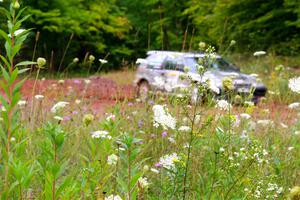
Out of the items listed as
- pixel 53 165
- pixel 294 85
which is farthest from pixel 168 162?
pixel 294 85

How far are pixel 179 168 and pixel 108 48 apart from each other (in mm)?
32159

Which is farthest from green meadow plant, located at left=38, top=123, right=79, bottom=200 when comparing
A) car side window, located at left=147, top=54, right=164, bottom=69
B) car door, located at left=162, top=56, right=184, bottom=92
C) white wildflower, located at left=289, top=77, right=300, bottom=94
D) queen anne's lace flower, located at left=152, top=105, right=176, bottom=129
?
car side window, located at left=147, top=54, right=164, bottom=69

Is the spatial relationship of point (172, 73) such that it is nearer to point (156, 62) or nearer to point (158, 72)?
point (156, 62)

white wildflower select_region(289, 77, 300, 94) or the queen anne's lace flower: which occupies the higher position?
white wildflower select_region(289, 77, 300, 94)

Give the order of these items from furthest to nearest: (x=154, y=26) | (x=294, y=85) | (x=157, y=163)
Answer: (x=154, y=26)
(x=157, y=163)
(x=294, y=85)

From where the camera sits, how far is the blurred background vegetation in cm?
2236

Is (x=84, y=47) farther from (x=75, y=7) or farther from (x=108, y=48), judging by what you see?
(x=75, y=7)

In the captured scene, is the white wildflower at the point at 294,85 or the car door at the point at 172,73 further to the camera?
the car door at the point at 172,73

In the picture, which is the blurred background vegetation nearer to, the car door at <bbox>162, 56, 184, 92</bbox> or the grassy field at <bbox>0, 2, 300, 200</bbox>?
the car door at <bbox>162, 56, 184, 92</bbox>

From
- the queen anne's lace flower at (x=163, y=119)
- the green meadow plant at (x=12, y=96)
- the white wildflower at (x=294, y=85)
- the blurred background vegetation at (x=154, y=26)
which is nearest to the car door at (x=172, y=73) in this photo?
the white wildflower at (x=294, y=85)

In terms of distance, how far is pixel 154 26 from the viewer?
109 feet

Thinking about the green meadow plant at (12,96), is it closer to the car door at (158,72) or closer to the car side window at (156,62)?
the car door at (158,72)

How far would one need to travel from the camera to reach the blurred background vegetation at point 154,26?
2236 centimetres

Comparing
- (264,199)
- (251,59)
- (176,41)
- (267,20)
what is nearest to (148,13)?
(176,41)
